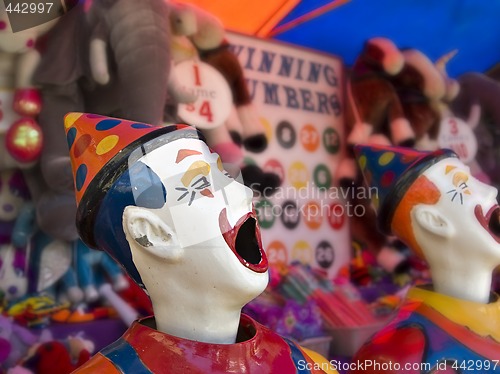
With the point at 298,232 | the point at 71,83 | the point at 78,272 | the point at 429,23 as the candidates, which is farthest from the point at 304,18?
the point at 78,272

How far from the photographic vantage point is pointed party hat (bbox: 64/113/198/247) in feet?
3.29

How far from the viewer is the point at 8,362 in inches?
60.9

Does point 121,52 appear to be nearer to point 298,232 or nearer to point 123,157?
point 123,157

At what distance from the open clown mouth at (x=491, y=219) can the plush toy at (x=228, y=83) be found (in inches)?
29.8

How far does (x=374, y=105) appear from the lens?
2586mm

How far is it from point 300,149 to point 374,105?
0.37 m

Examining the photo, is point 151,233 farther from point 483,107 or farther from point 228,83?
point 483,107

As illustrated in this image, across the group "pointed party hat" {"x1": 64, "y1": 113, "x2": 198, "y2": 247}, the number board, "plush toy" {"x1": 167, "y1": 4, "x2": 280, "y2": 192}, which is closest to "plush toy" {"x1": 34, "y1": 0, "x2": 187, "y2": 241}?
"plush toy" {"x1": 167, "y1": 4, "x2": 280, "y2": 192}

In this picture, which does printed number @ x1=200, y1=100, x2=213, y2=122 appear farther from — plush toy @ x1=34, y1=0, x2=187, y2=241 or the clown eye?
the clown eye

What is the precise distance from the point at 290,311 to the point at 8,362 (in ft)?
2.73

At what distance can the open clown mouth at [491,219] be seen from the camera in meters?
1.41

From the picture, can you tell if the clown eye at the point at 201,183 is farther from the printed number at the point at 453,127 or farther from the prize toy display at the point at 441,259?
the printed number at the point at 453,127

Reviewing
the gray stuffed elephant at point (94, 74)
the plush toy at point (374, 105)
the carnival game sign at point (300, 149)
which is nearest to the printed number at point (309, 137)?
the carnival game sign at point (300, 149)

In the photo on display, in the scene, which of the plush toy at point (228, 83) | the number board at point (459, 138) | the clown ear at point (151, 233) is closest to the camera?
the clown ear at point (151, 233)
